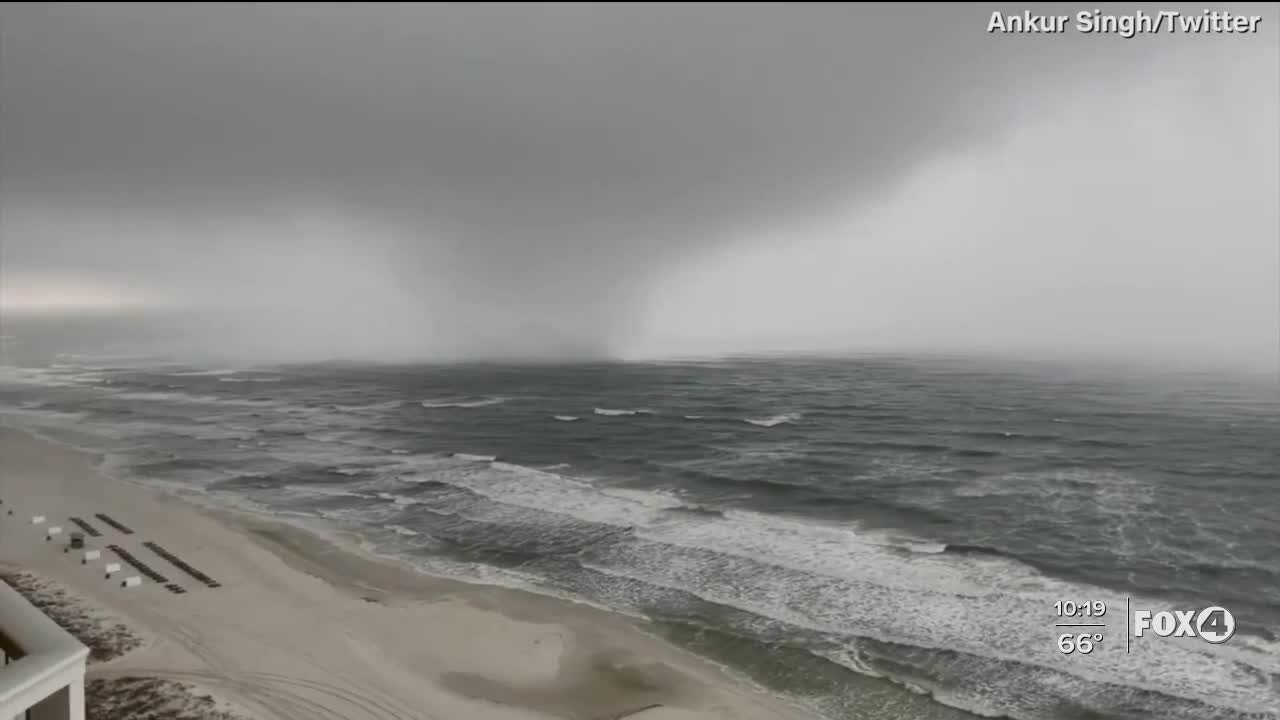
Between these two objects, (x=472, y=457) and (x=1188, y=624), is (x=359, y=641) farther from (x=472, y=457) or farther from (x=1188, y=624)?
(x=472, y=457)

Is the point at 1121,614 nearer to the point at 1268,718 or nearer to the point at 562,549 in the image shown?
the point at 1268,718

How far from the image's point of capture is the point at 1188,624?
1803 cm

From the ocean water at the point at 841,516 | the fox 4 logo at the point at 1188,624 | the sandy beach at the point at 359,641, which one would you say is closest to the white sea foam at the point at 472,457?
the ocean water at the point at 841,516

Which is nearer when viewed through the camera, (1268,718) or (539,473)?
(1268,718)

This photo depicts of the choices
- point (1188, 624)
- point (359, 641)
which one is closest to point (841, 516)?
point (1188, 624)

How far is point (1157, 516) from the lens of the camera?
→ 93.5ft

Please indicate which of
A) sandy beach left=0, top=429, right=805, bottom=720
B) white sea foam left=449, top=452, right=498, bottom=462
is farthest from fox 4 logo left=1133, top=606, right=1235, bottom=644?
white sea foam left=449, top=452, right=498, bottom=462

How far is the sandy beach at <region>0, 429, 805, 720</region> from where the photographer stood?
1320cm

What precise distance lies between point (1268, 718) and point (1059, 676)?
365cm

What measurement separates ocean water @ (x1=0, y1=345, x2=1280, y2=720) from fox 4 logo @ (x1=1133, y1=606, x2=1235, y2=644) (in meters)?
0.38

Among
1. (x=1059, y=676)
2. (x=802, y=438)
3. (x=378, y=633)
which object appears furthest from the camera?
(x=802, y=438)

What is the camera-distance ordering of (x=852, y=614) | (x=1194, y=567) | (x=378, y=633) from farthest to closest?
(x=1194, y=567) → (x=852, y=614) → (x=378, y=633)

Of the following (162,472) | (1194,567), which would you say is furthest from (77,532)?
(1194,567)

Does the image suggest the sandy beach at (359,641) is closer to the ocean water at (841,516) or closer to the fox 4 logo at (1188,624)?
the ocean water at (841,516)
